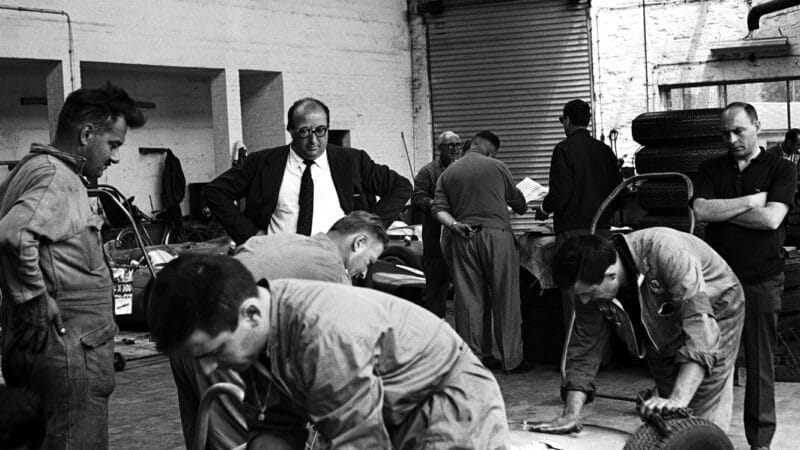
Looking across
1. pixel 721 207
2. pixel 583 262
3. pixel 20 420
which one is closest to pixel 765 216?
pixel 721 207

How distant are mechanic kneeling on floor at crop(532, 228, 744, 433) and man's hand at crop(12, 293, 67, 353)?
1.97m

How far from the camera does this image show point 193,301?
104 inches

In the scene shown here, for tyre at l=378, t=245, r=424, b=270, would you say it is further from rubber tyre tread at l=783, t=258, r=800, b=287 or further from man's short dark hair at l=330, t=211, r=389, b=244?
man's short dark hair at l=330, t=211, r=389, b=244

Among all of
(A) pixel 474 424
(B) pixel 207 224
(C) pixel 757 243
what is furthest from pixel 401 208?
(B) pixel 207 224

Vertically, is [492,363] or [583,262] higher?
[583,262]

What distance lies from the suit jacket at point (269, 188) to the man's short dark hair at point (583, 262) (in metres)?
2.12

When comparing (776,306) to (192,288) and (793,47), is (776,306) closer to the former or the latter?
(192,288)

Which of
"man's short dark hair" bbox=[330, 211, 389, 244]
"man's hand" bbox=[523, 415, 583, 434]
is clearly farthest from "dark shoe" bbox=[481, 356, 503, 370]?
"man's short dark hair" bbox=[330, 211, 389, 244]

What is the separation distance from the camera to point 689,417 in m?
4.49

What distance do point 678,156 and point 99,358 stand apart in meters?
5.28


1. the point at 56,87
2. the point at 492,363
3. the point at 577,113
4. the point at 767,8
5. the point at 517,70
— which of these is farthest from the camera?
the point at 517,70

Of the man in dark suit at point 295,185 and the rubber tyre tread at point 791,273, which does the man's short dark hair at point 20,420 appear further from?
the rubber tyre tread at point 791,273

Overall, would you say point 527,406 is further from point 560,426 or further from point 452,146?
point 452,146

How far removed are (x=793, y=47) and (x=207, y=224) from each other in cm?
882
